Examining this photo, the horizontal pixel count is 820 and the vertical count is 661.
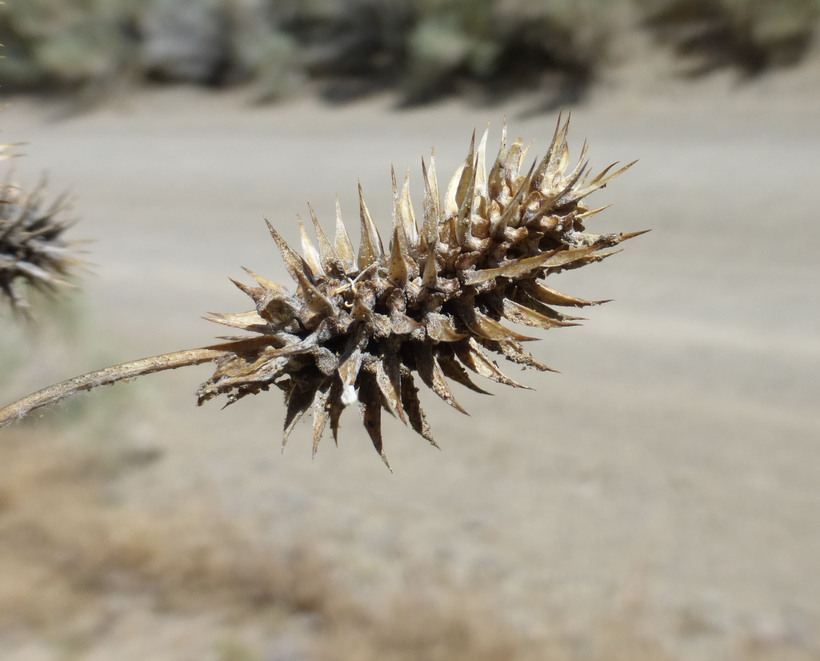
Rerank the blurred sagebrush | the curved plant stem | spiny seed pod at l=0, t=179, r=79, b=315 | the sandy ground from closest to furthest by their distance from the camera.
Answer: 1. the curved plant stem
2. spiny seed pod at l=0, t=179, r=79, b=315
3. the sandy ground
4. the blurred sagebrush

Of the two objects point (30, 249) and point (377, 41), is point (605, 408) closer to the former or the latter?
point (30, 249)

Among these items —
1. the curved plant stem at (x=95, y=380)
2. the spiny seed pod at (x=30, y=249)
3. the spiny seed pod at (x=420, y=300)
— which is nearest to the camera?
the curved plant stem at (x=95, y=380)

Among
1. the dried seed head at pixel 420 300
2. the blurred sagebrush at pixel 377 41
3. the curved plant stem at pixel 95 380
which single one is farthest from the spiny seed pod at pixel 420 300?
the blurred sagebrush at pixel 377 41

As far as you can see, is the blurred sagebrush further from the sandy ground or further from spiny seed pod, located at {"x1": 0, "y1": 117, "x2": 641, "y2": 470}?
spiny seed pod, located at {"x1": 0, "y1": 117, "x2": 641, "y2": 470}

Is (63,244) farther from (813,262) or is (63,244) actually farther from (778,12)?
(778,12)

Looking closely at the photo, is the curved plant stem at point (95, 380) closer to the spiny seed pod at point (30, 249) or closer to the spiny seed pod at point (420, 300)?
the spiny seed pod at point (420, 300)

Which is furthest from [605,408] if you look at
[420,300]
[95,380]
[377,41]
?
[377,41]

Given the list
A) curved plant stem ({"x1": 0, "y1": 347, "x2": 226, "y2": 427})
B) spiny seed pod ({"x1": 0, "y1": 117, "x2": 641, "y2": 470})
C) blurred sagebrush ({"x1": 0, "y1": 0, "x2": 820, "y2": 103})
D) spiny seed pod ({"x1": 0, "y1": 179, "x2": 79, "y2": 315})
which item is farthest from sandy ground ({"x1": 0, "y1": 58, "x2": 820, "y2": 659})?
curved plant stem ({"x1": 0, "y1": 347, "x2": 226, "y2": 427})
